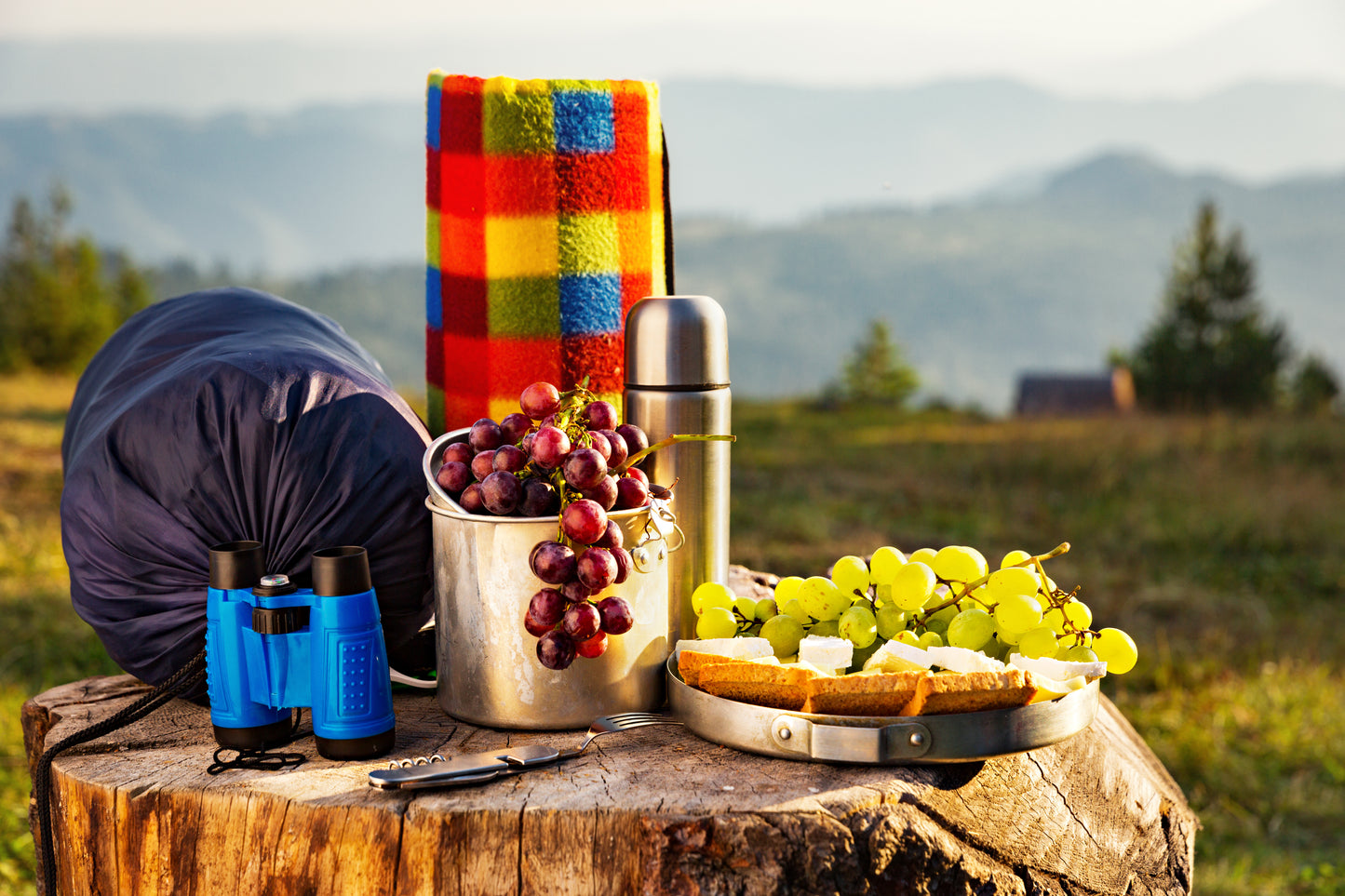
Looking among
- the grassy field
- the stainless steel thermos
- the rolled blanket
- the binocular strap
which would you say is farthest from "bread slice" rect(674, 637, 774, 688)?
the grassy field

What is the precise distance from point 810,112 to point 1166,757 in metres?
181

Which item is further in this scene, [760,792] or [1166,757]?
[1166,757]

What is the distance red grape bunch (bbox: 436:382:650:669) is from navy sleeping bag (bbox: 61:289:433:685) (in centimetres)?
16

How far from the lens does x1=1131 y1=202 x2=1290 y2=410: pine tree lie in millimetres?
25312

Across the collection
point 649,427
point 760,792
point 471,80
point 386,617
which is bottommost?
point 760,792

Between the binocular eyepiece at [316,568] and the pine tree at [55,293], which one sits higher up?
the pine tree at [55,293]

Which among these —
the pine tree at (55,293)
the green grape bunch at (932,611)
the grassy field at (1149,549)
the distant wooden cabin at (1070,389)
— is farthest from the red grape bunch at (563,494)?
the distant wooden cabin at (1070,389)

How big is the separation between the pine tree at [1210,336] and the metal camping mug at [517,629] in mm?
24913

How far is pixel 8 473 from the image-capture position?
20.1ft

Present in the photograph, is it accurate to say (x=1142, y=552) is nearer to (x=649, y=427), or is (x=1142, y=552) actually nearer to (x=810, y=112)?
(x=649, y=427)

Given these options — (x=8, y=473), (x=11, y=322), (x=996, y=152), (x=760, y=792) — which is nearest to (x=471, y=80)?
(x=760, y=792)

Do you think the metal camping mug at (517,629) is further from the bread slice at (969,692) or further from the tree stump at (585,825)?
the bread slice at (969,692)

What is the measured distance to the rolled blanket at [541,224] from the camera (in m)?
1.81

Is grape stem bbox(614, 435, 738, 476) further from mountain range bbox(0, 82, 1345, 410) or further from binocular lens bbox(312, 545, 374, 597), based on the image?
mountain range bbox(0, 82, 1345, 410)
